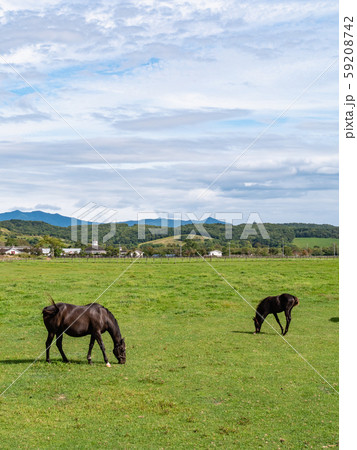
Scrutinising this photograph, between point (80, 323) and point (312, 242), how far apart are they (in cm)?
11033

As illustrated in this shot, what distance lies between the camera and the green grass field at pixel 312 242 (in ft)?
365

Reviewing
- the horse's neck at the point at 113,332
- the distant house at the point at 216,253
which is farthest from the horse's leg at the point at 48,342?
the distant house at the point at 216,253

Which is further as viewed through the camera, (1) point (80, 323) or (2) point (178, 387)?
(1) point (80, 323)

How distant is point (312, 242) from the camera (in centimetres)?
11562

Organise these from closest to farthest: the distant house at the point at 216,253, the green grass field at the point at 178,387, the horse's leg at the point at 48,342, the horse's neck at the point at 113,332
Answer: the green grass field at the point at 178,387 → the horse's leg at the point at 48,342 → the horse's neck at the point at 113,332 → the distant house at the point at 216,253

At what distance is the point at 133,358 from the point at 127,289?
1607 cm

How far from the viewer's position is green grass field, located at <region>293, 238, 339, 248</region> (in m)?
111

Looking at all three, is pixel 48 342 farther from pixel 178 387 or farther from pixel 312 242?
pixel 312 242

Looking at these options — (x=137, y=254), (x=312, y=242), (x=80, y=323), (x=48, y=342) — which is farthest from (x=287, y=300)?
(x=312, y=242)

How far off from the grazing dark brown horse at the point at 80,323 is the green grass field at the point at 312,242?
10373 cm

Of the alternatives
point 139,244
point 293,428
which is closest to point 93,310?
point 293,428

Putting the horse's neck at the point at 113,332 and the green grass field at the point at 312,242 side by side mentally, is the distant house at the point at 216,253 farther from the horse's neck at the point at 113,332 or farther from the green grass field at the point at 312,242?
the horse's neck at the point at 113,332
